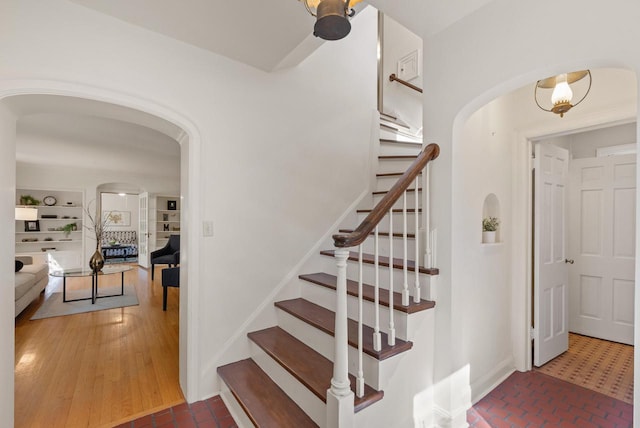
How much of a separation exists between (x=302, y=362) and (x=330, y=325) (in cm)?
28

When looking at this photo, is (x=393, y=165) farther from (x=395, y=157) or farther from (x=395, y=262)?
(x=395, y=262)

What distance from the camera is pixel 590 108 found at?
2174mm

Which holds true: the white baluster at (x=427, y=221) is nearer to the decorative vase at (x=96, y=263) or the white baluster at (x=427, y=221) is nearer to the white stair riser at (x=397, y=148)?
the white stair riser at (x=397, y=148)

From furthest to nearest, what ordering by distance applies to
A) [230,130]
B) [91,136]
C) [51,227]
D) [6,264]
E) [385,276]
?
[51,227]
[91,136]
[230,130]
[385,276]
[6,264]

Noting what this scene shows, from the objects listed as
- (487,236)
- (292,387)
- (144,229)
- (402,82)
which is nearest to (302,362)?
(292,387)

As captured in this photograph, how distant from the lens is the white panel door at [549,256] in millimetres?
2619

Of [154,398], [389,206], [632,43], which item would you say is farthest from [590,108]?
[154,398]

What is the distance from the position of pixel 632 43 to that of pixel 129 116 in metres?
2.65

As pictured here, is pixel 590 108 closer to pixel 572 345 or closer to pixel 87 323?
pixel 572 345

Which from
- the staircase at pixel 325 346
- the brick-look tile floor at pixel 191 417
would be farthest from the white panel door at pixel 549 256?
the brick-look tile floor at pixel 191 417

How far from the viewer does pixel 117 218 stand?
33.3 ft

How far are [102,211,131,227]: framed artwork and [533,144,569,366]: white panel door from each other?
11323 mm

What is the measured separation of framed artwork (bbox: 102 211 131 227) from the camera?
32.2ft

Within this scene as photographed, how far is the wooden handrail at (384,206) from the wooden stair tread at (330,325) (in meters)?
0.63
